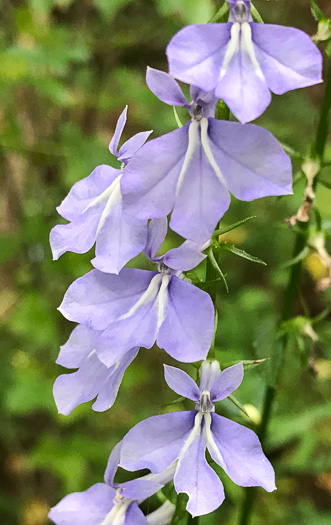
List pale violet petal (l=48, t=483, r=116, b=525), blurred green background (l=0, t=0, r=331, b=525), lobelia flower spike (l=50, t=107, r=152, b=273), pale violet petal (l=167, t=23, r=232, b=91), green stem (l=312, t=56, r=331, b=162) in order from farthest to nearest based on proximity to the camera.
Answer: blurred green background (l=0, t=0, r=331, b=525) → green stem (l=312, t=56, r=331, b=162) → pale violet petal (l=48, t=483, r=116, b=525) → lobelia flower spike (l=50, t=107, r=152, b=273) → pale violet petal (l=167, t=23, r=232, b=91)

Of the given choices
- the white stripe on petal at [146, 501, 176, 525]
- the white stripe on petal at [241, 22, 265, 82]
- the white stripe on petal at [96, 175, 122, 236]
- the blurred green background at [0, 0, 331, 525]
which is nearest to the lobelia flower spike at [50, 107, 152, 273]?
the white stripe on petal at [96, 175, 122, 236]

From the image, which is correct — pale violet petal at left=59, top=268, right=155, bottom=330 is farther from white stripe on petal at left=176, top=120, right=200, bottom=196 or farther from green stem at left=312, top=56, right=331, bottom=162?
green stem at left=312, top=56, right=331, bottom=162

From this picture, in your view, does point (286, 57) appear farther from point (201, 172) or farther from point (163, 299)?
point (163, 299)

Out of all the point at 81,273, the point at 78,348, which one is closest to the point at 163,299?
the point at 78,348

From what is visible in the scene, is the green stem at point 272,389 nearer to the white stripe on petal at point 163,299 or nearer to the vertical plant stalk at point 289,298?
the vertical plant stalk at point 289,298

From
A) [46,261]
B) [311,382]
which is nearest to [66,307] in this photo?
[46,261]
